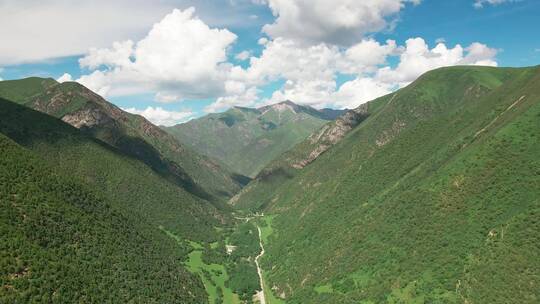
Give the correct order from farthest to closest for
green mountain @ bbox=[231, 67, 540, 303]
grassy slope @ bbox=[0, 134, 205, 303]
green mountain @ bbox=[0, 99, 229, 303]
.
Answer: green mountain @ bbox=[231, 67, 540, 303]
green mountain @ bbox=[0, 99, 229, 303]
grassy slope @ bbox=[0, 134, 205, 303]

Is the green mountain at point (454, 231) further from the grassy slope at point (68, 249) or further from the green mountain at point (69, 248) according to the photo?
the green mountain at point (69, 248)

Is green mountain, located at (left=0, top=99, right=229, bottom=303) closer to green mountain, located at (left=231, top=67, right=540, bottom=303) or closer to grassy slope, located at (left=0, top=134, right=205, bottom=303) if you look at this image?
grassy slope, located at (left=0, top=134, right=205, bottom=303)

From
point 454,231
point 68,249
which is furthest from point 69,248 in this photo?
point 454,231

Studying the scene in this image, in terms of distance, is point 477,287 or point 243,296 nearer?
point 477,287

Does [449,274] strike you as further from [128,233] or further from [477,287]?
[128,233]

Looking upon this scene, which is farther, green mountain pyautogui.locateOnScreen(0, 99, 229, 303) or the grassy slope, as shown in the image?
green mountain pyautogui.locateOnScreen(0, 99, 229, 303)

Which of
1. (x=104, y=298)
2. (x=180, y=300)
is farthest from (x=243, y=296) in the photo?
(x=104, y=298)

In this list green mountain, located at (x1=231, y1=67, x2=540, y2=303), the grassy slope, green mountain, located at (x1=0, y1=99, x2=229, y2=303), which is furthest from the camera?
green mountain, located at (x1=231, y1=67, x2=540, y2=303)

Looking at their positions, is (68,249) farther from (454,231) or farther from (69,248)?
(454,231)

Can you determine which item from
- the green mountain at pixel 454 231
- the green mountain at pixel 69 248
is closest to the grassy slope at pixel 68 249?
the green mountain at pixel 69 248

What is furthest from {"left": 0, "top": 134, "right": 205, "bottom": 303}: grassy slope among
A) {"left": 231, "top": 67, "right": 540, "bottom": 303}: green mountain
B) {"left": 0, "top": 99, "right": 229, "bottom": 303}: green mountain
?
{"left": 231, "top": 67, "right": 540, "bottom": 303}: green mountain
